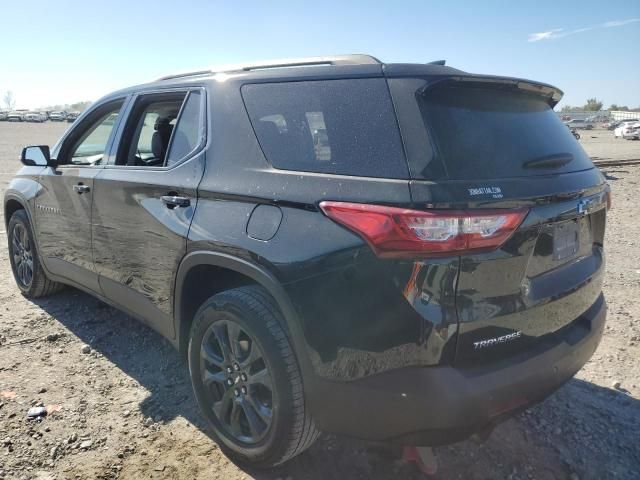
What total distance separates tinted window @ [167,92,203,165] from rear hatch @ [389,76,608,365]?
1.20m

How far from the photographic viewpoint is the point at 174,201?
105 inches

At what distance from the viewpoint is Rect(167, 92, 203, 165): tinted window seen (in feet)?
8.96

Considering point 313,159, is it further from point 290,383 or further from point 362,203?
point 290,383

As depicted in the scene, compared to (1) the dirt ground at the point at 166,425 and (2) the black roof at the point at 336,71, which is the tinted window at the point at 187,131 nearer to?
(2) the black roof at the point at 336,71

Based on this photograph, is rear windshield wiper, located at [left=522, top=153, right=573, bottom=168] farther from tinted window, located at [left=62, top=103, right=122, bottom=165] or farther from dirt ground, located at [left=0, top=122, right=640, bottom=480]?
tinted window, located at [left=62, top=103, right=122, bottom=165]

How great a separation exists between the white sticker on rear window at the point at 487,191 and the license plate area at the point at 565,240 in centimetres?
38

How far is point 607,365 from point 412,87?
2613 mm

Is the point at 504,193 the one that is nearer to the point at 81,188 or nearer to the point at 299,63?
the point at 299,63

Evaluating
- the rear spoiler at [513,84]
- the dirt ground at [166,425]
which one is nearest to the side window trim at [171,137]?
the rear spoiler at [513,84]

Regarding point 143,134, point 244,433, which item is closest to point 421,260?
point 244,433

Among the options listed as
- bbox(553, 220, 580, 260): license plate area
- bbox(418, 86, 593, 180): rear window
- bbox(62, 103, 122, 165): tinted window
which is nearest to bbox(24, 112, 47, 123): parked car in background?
bbox(62, 103, 122, 165): tinted window

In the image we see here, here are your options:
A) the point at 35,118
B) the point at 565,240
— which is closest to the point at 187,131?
the point at 565,240

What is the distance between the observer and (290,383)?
2123 mm

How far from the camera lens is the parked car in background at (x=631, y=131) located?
34.7 meters
